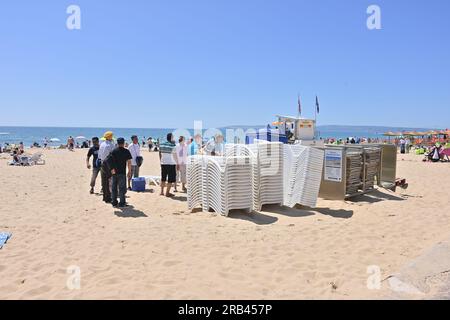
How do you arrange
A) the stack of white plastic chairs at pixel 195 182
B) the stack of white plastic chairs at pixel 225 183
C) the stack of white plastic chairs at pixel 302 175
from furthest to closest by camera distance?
the stack of white plastic chairs at pixel 302 175, the stack of white plastic chairs at pixel 195 182, the stack of white plastic chairs at pixel 225 183

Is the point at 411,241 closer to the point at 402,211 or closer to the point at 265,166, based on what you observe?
the point at 402,211

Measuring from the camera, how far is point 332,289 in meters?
3.79

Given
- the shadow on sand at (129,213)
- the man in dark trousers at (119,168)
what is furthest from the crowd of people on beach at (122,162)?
the shadow on sand at (129,213)

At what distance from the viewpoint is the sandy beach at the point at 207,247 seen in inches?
149

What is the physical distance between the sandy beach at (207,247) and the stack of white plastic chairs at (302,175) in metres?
0.26

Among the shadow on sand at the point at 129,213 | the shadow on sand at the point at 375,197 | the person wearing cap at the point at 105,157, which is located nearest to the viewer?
the shadow on sand at the point at 129,213

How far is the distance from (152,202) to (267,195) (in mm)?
2693

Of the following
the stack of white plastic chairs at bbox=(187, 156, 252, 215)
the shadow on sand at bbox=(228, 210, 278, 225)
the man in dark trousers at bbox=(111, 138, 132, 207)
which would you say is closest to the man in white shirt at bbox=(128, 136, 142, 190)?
the man in dark trousers at bbox=(111, 138, 132, 207)

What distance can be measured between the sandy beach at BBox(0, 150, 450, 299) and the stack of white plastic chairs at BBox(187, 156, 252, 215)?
244 mm

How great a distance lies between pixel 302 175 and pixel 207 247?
3.15m

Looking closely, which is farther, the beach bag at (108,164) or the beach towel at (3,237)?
the beach bag at (108,164)

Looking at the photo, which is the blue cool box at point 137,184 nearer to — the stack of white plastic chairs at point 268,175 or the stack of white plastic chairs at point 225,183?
the stack of white plastic chairs at point 225,183

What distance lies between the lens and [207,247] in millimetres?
5051

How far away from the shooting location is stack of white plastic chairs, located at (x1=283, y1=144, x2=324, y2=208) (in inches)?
295
